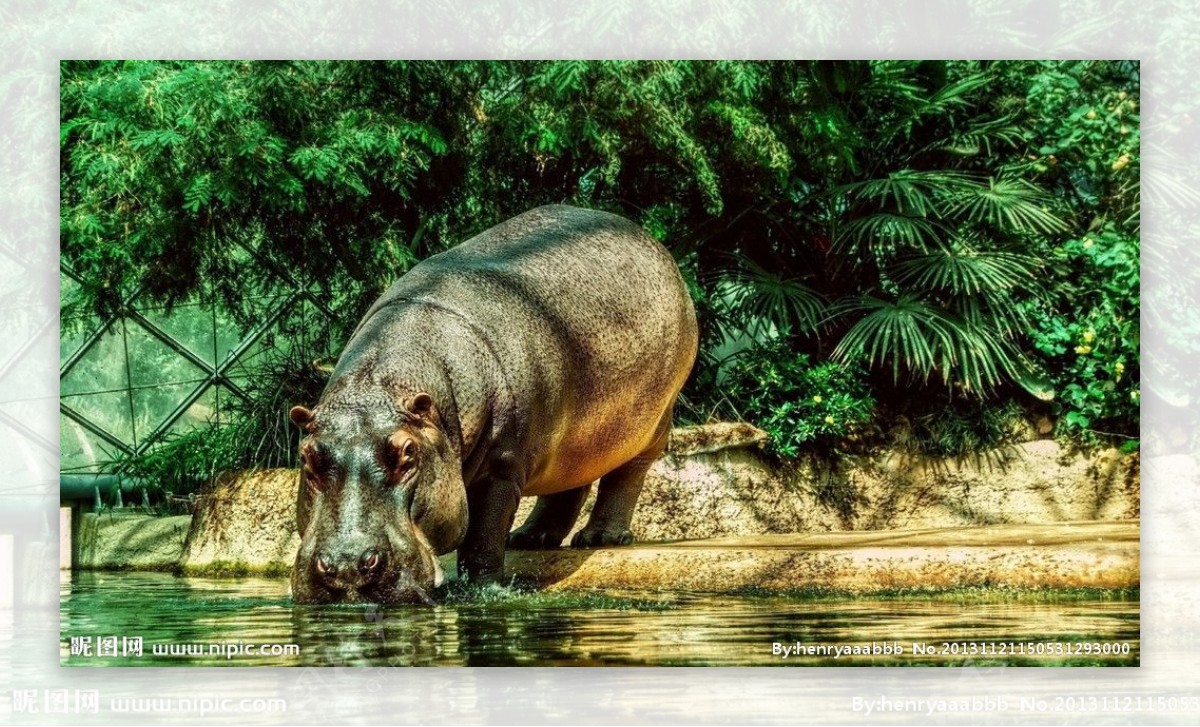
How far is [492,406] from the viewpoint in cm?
637

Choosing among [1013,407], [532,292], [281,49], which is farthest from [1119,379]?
[281,49]

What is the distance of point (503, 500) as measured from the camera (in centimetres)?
643

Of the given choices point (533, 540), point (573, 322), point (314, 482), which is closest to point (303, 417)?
point (314, 482)

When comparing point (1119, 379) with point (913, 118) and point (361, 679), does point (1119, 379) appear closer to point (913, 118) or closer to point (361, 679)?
point (913, 118)

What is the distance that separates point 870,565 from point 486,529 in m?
1.43

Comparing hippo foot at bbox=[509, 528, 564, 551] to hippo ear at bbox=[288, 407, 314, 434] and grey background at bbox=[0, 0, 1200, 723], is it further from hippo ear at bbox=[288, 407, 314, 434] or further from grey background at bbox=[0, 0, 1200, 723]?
hippo ear at bbox=[288, 407, 314, 434]

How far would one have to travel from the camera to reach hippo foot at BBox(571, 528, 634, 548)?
7820mm

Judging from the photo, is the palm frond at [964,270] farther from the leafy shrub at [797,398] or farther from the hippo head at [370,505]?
the hippo head at [370,505]

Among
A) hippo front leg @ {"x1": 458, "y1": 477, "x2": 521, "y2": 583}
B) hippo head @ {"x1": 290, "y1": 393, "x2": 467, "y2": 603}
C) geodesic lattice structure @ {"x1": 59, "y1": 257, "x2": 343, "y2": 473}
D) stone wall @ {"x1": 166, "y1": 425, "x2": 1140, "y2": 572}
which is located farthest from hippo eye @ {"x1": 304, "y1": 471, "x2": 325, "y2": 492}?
stone wall @ {"x1": 166, "y1": 425, "x2": 1140, "y2": 572}

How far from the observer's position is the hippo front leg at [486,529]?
639 cm

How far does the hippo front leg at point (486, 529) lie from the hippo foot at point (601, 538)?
138 cm

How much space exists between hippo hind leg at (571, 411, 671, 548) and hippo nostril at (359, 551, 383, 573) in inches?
94.0

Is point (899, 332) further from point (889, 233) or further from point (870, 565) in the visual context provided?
point (870, 565)

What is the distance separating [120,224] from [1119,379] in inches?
194
